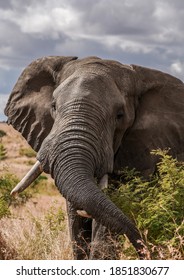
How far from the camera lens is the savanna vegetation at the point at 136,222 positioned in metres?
6.49

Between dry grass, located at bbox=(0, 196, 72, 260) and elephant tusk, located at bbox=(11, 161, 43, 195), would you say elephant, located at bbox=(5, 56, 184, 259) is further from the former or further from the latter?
dry grass, located at bbox=(0, 196, 72, 260)

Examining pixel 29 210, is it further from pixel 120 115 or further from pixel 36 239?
pixel 120 115

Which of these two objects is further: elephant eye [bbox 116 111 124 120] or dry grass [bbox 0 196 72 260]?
dry grass [bbox 0 196 72 260]

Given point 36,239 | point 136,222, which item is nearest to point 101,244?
point 136,222

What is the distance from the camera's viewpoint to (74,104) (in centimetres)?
736

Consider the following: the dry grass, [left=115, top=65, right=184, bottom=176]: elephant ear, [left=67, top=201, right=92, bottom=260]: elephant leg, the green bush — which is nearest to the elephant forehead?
[left=115, top=65, right=184, bottom=176]: elephant ear

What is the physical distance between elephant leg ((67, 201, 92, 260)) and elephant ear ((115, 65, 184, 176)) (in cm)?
72

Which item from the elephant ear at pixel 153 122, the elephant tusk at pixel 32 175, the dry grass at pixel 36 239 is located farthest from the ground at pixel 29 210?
the elephant ear at pixel 153 122

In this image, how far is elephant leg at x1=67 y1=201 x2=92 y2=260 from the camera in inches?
321

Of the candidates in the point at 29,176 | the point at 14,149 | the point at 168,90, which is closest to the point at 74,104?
the point at 29,176

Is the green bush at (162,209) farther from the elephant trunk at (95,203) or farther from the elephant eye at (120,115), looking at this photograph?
the elephant eye at (120,115)
